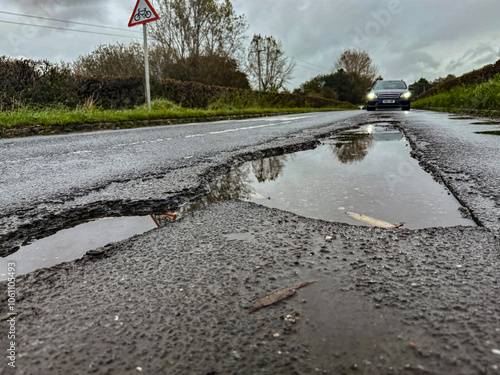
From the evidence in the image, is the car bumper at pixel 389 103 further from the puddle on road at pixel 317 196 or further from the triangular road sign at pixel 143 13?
the puddle on road at pixel 317 196

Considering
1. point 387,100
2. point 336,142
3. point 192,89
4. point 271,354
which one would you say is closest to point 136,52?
point 192,89

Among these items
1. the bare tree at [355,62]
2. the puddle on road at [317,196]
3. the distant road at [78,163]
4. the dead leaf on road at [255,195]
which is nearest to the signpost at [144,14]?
the distant road at [78,163]

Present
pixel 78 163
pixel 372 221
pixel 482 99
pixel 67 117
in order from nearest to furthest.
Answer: pixel 372 221 < pixel 78 163 < pixel 67 117 < pixel 482 99

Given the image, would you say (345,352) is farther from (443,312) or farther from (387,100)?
(387,100)

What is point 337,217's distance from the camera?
5.54ft

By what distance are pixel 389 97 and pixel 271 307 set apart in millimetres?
16230

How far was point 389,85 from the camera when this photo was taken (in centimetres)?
1659

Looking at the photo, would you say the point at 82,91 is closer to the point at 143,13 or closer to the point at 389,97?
the point at 143,13

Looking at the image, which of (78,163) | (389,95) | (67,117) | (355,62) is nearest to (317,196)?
(78,163)

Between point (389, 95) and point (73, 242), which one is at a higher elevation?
point (389, 95)

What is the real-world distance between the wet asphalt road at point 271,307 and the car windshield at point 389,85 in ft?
52.8

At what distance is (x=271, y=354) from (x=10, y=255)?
1.19m

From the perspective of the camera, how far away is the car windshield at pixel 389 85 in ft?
53.1

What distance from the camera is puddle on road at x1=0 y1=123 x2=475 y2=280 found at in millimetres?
1513
